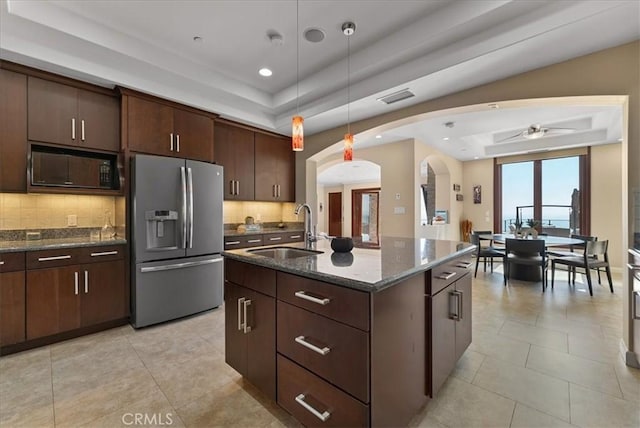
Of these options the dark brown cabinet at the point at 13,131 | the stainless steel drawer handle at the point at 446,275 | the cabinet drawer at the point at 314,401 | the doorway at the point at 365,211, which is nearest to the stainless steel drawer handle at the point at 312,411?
the cabinet drawer at the point at 314,401

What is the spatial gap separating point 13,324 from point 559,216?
9.16m

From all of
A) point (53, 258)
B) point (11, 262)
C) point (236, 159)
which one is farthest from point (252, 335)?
point (236, 159)

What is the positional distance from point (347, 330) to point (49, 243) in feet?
Answer: 10.1

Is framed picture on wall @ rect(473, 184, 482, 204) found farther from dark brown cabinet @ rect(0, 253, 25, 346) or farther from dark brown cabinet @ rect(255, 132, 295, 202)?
dark brown cabinet @ rect(0, 253, 25, 346)

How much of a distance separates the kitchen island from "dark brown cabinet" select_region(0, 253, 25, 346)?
197 cm

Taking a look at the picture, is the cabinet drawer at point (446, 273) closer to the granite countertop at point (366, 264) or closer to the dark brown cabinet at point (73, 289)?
the granite countertop at point (366, 264)

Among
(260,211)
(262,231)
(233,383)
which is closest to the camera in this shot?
(233,383)

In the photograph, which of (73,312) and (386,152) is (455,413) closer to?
(73,312)

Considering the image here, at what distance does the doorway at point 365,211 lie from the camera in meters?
11.1

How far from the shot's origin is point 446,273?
1858 mm

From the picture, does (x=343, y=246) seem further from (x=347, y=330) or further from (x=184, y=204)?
(x=184, y=204)

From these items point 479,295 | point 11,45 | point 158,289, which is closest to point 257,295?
point 158,289

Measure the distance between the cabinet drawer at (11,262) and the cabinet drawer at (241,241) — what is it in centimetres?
191

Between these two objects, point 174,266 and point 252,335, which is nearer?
point 252,335
